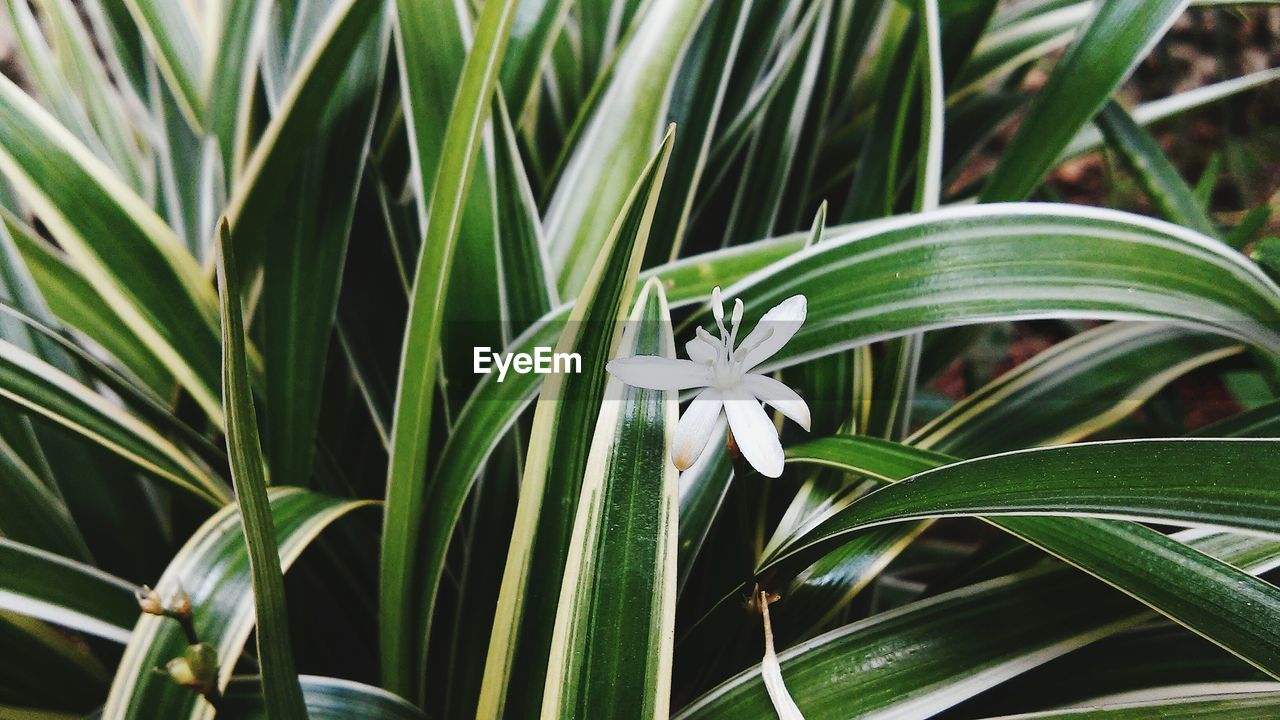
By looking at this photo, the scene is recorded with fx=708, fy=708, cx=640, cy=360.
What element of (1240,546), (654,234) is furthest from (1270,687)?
(654,234)

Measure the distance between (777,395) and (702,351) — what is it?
4cm

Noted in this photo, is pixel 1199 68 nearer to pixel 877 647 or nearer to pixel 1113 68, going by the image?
pixel 1113 68

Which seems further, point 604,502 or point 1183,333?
point 1183,333

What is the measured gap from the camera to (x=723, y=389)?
0.98 feet

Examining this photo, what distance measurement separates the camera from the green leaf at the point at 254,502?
0.24m

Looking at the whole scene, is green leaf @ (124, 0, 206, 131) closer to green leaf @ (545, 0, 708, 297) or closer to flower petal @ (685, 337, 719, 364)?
green leaf @ (545, 0, 708, 297)

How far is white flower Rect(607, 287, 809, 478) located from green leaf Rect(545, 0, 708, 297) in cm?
17

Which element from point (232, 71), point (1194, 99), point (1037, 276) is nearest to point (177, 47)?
point (232, 71)

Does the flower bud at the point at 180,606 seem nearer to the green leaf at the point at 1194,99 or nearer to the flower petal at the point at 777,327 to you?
the flower petal at the point at 777,327

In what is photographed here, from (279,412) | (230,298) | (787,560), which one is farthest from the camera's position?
(279,412)

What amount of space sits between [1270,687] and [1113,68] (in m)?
0.33

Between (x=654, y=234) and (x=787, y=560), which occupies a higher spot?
(x=654, y=234)

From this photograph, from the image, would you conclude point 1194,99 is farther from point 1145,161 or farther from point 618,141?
point 618,141

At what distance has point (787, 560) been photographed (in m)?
0.34
